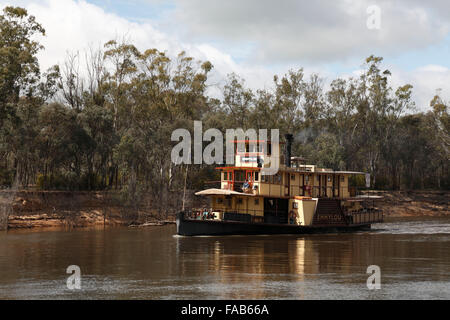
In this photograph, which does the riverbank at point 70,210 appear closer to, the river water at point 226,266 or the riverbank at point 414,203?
the river water at point 226,266

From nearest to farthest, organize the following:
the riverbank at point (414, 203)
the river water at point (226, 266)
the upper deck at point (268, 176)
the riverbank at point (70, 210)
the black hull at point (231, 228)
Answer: the river water at point (226, 266), the black hull at point (231, 228), the upper deck at point (268, 176), the riverbank at point (70, 210), the riverbank at point (414, 203)

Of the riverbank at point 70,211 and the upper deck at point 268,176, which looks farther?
the riverbank at point 70,211

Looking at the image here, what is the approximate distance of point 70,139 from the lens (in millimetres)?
57719

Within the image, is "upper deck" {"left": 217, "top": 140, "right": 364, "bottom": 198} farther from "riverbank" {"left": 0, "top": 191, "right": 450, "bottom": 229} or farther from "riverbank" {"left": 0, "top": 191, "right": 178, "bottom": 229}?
"riverbank" {"left": 0, "top": 191, "right": 178, "bottom": 229}

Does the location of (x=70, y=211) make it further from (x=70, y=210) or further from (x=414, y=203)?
(x=414, y=203)

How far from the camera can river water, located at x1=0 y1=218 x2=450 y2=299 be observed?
839 inches

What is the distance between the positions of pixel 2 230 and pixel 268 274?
→ 30.5m

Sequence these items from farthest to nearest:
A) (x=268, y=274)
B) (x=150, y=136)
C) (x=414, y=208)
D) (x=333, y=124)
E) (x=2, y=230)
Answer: (x=333, y=124)
(x=414, y=208)
(x=150, y=136)
(x=2, y=230)
(x=268, y=274)

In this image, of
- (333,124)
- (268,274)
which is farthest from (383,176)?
(268,274)

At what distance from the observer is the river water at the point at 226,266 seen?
21312mm

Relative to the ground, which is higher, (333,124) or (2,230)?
(333,124)

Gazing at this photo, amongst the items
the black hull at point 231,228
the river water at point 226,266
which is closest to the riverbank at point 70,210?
the river water at point 226,266

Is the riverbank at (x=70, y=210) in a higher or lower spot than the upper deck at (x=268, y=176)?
lower
